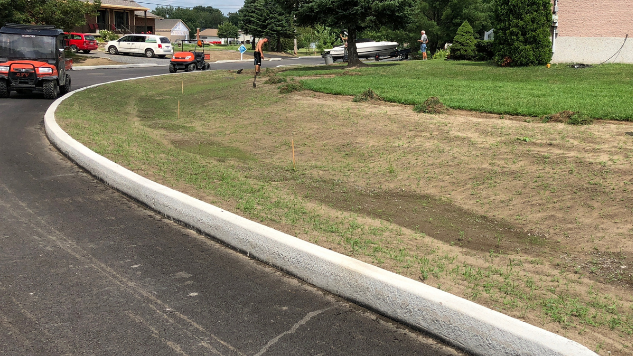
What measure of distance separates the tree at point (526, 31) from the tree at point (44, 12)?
98.6 feet

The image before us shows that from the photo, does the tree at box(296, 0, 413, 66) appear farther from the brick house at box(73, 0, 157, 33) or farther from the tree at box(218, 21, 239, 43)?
the tree at box(218, 21, 239, 43)

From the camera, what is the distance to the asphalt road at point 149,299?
4.20 metres

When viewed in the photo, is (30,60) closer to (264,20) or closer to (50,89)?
(50,89)

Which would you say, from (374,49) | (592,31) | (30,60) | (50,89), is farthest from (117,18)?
(592,31)

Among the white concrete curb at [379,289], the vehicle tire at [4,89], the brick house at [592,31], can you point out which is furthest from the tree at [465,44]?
the white concrete curb at [379,289]

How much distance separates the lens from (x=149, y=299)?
194 inches

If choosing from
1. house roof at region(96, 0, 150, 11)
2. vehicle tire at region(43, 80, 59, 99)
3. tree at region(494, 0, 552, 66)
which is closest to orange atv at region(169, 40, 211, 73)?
vehicle tire at region(43, 80, 59, 99)

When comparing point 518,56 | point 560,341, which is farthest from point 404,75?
point 560,341

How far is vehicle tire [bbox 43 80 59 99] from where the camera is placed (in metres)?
19.8

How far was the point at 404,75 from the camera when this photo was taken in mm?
22906

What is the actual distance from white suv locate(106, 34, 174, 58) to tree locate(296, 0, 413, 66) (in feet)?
83.8

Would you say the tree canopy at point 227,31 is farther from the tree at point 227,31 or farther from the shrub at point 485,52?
the shrub at point 485,52

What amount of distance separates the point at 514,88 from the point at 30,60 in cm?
1567

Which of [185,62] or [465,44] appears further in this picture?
[185,62]
